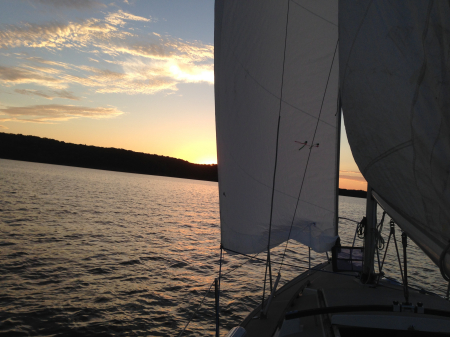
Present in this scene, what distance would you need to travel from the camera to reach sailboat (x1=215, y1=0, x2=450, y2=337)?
134 cm

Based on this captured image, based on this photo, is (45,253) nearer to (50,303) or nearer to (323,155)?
(50,303)

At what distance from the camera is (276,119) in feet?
16.2

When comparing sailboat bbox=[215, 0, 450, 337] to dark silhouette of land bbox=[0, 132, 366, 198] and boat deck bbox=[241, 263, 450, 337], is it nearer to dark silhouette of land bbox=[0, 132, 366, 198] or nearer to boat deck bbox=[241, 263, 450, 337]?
boat deck bbox=[241, 263, 450, 337]

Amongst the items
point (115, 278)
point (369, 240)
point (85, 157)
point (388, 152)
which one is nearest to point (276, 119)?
point (369, 240)

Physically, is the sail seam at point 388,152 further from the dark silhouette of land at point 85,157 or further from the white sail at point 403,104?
the dark silhouette of land at point 85,157

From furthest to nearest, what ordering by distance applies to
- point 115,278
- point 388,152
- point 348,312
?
point 115,278 < point 348,312 < point 388,152

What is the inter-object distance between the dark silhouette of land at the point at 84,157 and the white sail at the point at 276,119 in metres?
137

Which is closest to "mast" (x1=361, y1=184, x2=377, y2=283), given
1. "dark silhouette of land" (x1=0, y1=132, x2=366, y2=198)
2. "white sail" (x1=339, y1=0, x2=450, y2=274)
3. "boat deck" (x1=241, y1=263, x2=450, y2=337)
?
"boat deck" (x1=241, y1=263, x2=450, y2=337)

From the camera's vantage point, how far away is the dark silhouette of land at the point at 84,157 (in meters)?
129

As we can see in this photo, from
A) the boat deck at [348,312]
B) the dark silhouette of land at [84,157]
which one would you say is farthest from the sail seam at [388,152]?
the dark silhouette of land at [84,157]

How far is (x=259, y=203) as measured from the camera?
5062 millimetres

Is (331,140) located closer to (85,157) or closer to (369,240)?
(369,240)

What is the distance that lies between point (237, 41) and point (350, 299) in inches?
158

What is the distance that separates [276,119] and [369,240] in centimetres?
240
